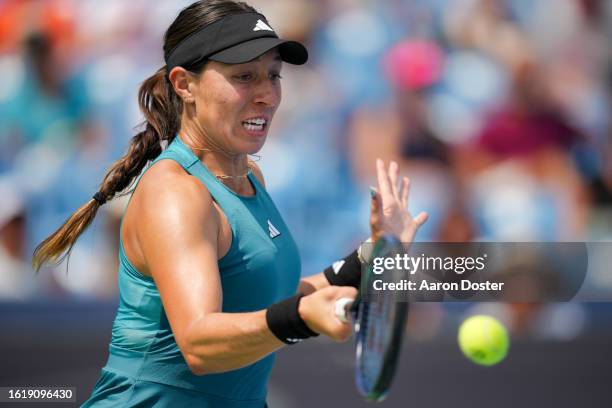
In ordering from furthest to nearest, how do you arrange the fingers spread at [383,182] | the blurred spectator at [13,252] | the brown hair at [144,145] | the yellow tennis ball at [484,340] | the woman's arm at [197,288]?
1. the blurred spectator at [13,252]
2. the yellow tennis ball at [484,340]
3. the brown hair at [144,145]
4. the fingers spread at [383,182]
5. the woman's arm at [197,288]

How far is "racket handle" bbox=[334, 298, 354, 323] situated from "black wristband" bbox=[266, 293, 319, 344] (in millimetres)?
95

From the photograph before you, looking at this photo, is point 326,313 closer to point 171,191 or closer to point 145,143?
point 171,191

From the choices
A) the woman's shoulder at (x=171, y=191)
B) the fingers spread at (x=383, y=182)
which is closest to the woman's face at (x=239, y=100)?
the woman's shoulder at (x=171, y=191)

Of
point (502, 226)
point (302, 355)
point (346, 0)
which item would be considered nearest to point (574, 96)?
point (502, 226)

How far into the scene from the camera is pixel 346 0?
20.6 feet

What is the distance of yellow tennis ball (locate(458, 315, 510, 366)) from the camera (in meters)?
4.05

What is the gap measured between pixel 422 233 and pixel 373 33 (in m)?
1.33

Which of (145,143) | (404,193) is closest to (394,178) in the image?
(404,193)

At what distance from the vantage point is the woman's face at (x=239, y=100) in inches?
92.1

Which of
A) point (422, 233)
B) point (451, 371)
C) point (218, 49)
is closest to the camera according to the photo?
point (218, 49)

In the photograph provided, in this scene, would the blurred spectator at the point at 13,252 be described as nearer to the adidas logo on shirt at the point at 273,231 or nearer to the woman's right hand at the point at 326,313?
the adidas logo on shirt at the point at 273,231

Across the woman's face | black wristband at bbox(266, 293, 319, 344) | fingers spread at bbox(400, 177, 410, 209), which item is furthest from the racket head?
the woman's face

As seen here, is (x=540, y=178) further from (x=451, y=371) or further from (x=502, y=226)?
(x=451, y=371)

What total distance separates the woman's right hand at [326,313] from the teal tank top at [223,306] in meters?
0.47
